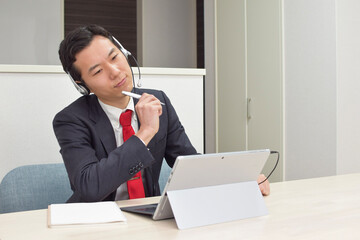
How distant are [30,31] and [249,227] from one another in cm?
366

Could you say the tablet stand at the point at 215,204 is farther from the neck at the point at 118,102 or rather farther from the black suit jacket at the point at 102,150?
the neck at the point at 118,102

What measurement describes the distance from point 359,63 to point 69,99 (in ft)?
5.58

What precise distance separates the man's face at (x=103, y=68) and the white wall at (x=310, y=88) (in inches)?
68.1

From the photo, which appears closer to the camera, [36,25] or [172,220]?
[172,220]

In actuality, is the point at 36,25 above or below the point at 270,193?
above

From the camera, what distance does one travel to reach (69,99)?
7.23 ft

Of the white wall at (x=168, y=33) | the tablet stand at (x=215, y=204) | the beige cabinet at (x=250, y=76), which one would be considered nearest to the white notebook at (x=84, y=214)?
the tablet stand at (x=215, y=204)

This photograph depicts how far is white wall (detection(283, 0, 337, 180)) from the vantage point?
2895mm

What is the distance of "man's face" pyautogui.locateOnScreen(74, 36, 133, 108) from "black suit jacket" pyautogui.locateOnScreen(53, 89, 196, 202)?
0.31ft

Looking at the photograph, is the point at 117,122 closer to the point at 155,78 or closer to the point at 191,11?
the point at 155,78

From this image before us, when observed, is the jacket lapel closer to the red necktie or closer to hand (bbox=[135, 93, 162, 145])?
the red necktie

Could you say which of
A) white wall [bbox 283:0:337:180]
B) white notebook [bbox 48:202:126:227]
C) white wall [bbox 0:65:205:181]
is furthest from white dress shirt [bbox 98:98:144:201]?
white wall [bbox 283:0:337:180]

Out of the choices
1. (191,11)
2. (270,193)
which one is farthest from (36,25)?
(270,193)

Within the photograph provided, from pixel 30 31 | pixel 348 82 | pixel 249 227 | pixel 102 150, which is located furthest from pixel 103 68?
pixel 30 31
